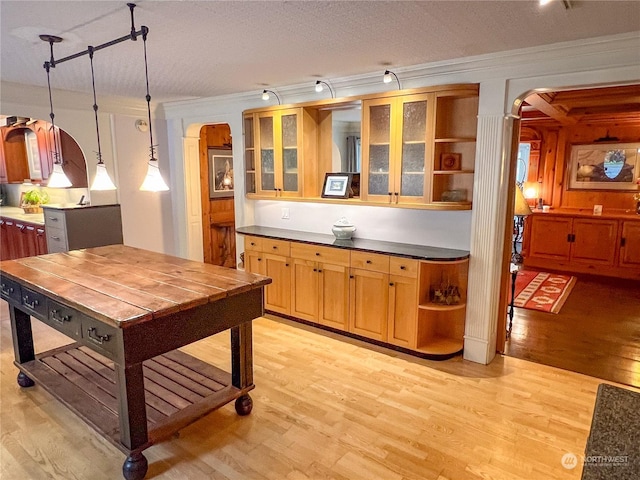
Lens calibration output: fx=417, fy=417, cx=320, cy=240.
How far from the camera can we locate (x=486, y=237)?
10.9ft

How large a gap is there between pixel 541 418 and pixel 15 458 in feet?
10.2

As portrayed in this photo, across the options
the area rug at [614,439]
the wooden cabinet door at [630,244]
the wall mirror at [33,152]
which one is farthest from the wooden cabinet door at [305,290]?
the wooden cabinet door at [630,244]

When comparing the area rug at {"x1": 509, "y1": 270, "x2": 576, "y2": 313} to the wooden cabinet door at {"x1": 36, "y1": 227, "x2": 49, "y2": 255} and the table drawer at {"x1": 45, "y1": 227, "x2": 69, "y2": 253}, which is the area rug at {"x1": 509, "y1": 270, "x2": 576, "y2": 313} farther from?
the wooden cabinet door at {"x1": 36, "y1": 227, "x2": 49, "y2": 255}

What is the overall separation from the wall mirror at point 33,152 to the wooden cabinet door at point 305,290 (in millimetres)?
3190

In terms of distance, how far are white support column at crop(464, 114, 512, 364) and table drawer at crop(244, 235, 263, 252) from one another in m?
2.12

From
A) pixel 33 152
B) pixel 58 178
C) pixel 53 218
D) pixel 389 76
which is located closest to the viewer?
pixel 58 178

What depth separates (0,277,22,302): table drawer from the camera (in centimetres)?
272

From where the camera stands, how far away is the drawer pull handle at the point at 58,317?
2.27m

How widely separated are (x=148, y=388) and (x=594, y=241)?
246 inches

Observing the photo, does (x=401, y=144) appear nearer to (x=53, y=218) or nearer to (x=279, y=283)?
(x=279, y=283)

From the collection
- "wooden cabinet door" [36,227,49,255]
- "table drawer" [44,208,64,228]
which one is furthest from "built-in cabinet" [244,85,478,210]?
"wooden cabinet door" [36,227,49,255]

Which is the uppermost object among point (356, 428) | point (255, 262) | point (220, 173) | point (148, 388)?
point (220, 173)

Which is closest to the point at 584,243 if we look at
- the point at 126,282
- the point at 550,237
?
the point at 550,237

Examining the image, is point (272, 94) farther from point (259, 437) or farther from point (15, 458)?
point (15, 458)
